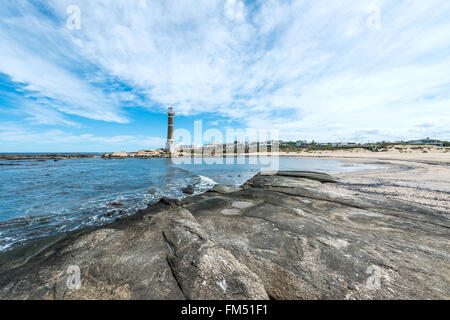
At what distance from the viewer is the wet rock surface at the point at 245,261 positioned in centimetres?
270

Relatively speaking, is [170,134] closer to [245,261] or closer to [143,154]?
[143,154]

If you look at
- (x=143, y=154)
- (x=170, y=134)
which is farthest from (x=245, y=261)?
(x=143, y=154)

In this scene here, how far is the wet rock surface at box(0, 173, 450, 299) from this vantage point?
106 inches

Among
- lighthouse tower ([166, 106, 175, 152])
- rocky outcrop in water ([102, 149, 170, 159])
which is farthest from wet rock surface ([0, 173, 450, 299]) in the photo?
rocky outcrop in water ([102, 149, 170, 159])

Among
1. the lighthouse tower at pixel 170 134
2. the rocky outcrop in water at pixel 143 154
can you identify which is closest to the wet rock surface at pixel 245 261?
the lighthouse tower at pixel 170 134

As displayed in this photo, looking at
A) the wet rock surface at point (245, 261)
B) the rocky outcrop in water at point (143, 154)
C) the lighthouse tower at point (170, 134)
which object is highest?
the lighthouse tower at point (170, 134)

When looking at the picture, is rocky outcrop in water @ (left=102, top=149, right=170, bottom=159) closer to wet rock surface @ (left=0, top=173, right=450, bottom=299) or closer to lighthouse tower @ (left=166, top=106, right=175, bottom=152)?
lighthouse tower @ (left=166, top=106, right=175, bottom=152)

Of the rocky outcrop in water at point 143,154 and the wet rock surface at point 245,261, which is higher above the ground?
the rocky outcrop in water at point 143,154

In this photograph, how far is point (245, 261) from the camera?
3.37 m

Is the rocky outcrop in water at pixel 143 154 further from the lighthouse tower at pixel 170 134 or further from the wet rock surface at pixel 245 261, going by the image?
the wet rock surface at pixel 245 261

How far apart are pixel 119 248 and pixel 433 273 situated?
6.23 meters
